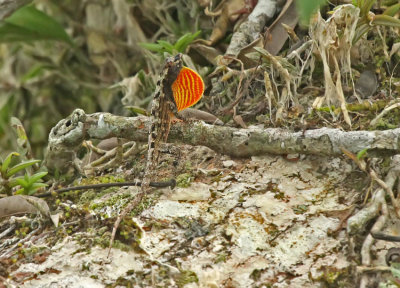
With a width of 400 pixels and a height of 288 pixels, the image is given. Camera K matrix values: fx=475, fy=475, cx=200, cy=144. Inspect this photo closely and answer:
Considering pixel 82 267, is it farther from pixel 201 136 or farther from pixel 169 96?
pixel 169 96

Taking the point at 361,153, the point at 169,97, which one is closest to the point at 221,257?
the point at 361,153

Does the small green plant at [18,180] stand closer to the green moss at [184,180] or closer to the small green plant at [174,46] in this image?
the green moss at [184,180]

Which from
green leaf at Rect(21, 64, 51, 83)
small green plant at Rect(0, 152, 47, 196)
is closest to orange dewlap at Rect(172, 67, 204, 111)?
small green plant at Rect(0, 152, 47, 196)

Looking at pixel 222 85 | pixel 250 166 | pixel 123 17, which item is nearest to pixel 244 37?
pixel 222 85

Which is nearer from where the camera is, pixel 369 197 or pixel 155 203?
pixel 369 197

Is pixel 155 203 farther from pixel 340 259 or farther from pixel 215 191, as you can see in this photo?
pixel 340 259

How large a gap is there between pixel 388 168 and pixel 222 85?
136cm

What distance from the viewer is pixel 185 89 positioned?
118 inches

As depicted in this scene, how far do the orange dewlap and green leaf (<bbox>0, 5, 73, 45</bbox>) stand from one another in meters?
2.05

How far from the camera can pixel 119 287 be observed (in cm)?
208

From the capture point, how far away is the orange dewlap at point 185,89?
9.66 ft

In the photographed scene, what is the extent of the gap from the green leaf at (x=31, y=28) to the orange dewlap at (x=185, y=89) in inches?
80.6

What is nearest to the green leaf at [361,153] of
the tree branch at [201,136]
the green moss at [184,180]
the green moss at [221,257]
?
the tree branch at [201,136]

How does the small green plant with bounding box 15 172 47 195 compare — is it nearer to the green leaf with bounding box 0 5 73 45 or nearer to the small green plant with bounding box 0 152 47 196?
the small green plant with bounding box 0 152 47 196
